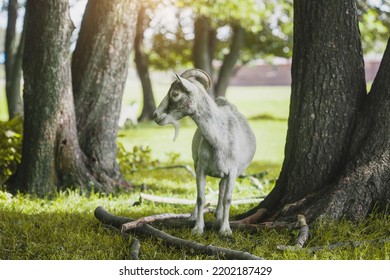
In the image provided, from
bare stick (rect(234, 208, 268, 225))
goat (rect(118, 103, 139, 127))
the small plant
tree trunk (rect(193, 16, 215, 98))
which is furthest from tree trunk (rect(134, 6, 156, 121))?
bare stick (rect(234, 208, 268, 225))

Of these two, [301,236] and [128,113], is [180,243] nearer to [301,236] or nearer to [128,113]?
[301,236]

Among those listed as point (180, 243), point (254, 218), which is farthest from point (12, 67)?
point (180, 243)

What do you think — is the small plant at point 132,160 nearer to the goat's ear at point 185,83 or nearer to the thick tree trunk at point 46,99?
the thick tree trunk at point 46,99

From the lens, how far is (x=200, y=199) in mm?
4980

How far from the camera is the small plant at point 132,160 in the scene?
30.1 feet

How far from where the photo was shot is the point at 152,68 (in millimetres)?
33250

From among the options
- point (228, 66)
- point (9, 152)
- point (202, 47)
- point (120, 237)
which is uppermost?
point (202, 47)

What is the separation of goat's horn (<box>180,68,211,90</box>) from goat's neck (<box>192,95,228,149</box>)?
22 cm

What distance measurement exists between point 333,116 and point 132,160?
188 inches

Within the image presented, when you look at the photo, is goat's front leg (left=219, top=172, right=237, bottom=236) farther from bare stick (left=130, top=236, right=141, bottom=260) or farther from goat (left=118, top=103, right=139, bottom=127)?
Answer: goat (left=118, top=103, right=139, bottom=127)

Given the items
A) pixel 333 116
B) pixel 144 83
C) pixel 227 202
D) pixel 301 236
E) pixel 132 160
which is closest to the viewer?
pixel 301 236

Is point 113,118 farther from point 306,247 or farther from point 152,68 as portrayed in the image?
point 152,68

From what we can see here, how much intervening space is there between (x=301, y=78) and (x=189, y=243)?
1943mm

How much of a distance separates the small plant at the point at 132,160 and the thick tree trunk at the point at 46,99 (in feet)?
Answer: 5.97
